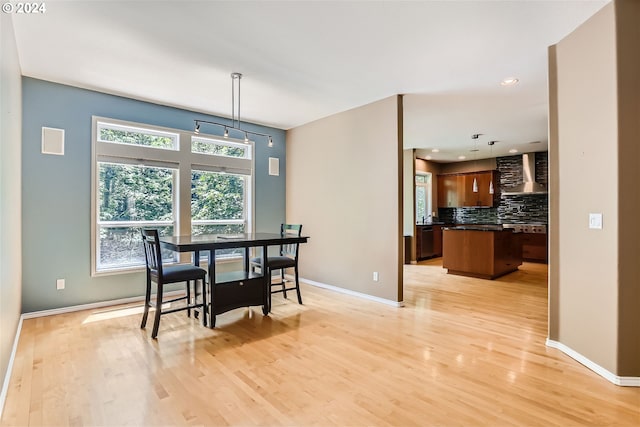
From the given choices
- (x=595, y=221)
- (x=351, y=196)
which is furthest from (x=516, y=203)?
(x=595, y=221)

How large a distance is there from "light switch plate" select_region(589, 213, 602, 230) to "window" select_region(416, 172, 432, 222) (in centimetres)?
651

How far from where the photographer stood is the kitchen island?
569 centimetres

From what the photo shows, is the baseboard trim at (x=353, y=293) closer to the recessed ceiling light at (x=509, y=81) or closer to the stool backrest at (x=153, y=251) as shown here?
the stool backrest at (x=153, y=251)

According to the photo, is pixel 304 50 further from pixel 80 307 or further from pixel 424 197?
pixel 424 197

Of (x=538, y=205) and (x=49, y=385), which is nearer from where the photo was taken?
(x=49, y=385)

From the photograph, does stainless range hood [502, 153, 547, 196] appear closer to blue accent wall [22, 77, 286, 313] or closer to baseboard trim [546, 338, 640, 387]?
baseboard trim [546, 338, 640, 387]

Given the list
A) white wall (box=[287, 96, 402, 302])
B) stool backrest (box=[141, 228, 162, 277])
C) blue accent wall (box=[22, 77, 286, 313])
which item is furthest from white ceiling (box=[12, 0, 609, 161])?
stool backrest (box=[141, 228, 162, 277])

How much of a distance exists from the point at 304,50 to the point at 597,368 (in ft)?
11.2

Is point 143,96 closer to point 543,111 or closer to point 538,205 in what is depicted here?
point 543,111

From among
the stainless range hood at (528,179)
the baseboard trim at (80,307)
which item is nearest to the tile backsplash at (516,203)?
the stainless range hood at (528,179)

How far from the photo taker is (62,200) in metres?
3.75

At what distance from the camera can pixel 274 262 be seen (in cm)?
404

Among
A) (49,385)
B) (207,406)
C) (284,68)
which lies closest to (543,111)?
(284,68)

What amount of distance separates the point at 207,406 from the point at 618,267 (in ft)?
9.35
